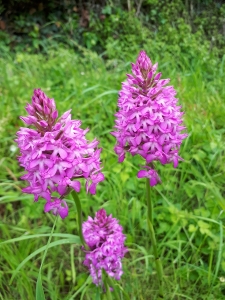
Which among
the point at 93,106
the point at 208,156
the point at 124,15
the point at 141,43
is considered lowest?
the point at 208,156

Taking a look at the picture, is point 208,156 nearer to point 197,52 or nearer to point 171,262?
point 171,262

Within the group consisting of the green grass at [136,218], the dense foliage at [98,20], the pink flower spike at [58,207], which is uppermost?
the dense foliage at [98,20]

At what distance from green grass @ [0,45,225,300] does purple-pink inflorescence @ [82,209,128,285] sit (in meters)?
0.16

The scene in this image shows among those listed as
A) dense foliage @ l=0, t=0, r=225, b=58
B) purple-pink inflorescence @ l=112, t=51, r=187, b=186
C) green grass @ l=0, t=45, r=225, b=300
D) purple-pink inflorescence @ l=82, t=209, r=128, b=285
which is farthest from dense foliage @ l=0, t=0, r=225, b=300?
dense foliage @ l=0, t=0, r=225, b=58

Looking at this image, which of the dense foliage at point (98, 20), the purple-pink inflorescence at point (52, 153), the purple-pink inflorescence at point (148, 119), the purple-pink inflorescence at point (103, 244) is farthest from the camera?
the dense foliage at point (98, 20)

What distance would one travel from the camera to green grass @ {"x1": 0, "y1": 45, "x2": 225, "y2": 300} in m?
1.94

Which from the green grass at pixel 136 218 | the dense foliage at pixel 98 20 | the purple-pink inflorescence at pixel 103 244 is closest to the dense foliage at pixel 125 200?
the green grass at pixel 136 218

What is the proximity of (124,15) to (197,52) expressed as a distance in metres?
2.14

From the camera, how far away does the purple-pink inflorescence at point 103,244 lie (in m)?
1.58

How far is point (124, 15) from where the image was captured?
271 inches

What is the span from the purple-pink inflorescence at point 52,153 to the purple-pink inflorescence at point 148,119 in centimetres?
19

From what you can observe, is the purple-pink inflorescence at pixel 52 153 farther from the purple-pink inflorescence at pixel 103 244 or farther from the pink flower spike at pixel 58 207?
the purple-pink inflorescence at pixel 103 244

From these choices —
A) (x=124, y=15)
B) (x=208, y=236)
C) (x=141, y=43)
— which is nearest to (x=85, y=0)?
(x=124, y=15)

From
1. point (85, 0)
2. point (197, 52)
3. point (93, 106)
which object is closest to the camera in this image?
point (93, 106)
